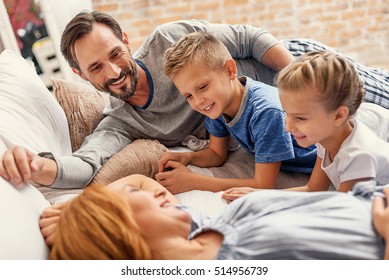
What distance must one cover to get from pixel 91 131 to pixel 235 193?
564mm

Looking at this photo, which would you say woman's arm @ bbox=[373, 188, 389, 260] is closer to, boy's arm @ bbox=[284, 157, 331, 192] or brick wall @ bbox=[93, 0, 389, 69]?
boy's arm @ bbox=[284, 157, 331, 192]

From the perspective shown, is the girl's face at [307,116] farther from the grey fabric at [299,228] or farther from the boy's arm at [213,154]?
the boy's arm at [213,154]

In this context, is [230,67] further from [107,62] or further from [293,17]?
[293,17]

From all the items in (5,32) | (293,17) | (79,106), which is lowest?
(293,17)

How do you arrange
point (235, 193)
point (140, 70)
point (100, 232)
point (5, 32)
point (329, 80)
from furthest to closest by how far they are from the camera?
point (5, 32)
point (140, 70)
point (235, 193)
point (329, 80)
point (100, 232)

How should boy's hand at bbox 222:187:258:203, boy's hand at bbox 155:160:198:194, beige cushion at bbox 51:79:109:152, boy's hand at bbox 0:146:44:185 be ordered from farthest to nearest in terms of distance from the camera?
beige cushion at bbox 51:79:109:152 → boy's hand at bbox 155:160:198:194 → boy's hand at bbox 222:187:258:203 → boy's hand at bbox 0:146:44:185

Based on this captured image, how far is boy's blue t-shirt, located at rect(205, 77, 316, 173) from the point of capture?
100 cm

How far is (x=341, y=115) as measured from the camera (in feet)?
2.80

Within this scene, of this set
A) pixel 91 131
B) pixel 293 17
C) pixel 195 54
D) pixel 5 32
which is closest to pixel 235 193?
pixel 195 54

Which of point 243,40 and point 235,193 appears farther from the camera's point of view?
point 243,40

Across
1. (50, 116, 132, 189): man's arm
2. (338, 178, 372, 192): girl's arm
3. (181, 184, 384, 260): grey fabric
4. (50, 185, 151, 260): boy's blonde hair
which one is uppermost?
(50, 185, 151, 260): boy's blonde hair

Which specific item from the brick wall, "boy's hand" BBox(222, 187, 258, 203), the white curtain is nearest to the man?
"boy's hand" BBox(222, 187, 258, 203)

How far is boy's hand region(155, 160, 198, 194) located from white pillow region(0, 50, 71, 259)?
11.5 inches

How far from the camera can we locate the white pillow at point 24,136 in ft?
2.35
